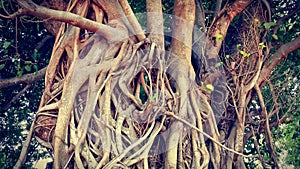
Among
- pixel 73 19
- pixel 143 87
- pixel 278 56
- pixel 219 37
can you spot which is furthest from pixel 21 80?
pixel 278 56

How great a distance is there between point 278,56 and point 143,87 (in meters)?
1.48

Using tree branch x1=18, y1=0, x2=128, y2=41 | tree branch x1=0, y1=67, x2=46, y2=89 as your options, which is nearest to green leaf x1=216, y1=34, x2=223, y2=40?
tree branch x1=18, y1=0, x2=128, y2=41

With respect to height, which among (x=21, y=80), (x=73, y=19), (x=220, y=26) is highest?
(x=220, y=26)

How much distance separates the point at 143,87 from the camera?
3.89 metres

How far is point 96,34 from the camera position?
147 inches

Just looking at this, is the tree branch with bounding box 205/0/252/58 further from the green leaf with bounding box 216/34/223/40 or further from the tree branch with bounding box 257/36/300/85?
the tree branch with bounding box 257/36/300/85

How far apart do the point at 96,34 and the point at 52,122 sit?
0.86 meters

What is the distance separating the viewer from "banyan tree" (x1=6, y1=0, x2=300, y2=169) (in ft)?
11.1

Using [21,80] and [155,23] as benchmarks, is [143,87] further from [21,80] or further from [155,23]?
[21,80]

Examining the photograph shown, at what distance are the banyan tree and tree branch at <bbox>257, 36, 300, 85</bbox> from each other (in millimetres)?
10

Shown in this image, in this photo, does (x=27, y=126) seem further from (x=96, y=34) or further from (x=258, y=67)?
(x=258, y=67)

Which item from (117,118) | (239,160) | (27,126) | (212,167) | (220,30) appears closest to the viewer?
(117,118)

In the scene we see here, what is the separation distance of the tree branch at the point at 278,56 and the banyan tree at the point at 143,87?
0.01 metres

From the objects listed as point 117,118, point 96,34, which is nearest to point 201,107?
point 117,118
